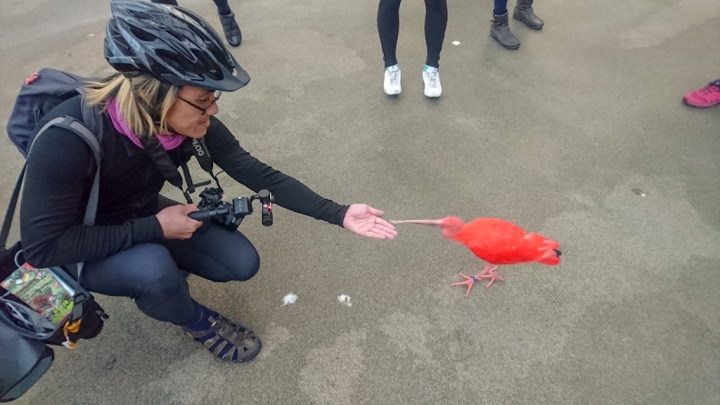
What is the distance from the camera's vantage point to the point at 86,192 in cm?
98

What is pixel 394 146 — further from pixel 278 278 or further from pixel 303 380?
pixel 303 380

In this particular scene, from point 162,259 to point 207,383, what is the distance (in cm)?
44

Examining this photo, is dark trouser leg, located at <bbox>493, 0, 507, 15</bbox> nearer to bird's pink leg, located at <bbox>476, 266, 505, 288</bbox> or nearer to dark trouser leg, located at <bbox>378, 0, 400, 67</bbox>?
dark trouser leg, located at <bbox>378, 0, 400, 67</bbox>

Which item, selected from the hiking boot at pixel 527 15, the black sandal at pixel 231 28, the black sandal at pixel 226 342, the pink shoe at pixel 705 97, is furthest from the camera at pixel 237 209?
the hiking boot at pixel 527 15

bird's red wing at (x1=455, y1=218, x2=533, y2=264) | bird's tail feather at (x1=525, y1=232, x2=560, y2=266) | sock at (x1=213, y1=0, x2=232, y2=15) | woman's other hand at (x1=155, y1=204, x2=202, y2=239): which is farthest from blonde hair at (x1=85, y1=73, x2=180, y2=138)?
sock at (x1=213, y1=0, x2=232, y2=15)

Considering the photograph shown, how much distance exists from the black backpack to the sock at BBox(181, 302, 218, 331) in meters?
0.29

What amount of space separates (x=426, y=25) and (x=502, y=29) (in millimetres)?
723

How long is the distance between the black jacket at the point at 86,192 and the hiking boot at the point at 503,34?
1.76 metres

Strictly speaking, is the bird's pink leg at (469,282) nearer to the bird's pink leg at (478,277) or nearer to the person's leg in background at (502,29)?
the bird's pink leg at (478,277)

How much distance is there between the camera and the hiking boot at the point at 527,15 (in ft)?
8.55

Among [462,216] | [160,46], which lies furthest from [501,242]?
[160,46]

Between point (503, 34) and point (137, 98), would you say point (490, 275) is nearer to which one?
point (137, 98)

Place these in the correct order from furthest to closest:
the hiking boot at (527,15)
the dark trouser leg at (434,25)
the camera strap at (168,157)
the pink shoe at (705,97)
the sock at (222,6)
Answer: the hiking boot at (527,15), the sock at (222,6), the pink shoe at (705,97), the dark trouser leg at (434,25), the camera strap at (168,157)

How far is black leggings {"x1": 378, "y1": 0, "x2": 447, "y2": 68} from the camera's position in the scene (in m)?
1.92
